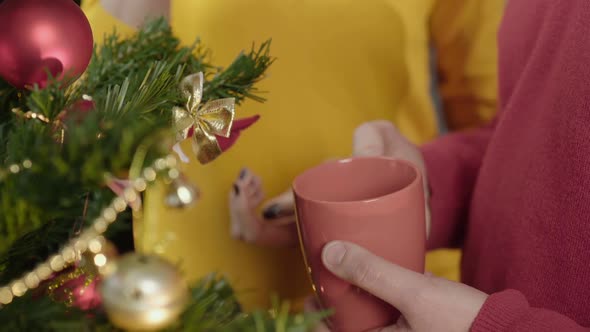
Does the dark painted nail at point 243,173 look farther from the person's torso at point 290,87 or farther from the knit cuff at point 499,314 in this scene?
the knit cuff at point 499,314

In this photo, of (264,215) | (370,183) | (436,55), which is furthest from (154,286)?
(436,55)

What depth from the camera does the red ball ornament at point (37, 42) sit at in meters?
0.32

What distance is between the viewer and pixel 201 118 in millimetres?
390

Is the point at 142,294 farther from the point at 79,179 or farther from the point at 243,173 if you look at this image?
the point at 243,173

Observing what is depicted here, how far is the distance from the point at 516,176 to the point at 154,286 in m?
0.48

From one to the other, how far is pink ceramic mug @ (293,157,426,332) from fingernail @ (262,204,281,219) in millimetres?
162

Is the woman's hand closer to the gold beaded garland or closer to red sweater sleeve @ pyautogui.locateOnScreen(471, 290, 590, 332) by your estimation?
red sweater sleeve @ pyautogui.locateOnScreen(471, 290, 590, 332)

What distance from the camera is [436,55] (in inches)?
38.8

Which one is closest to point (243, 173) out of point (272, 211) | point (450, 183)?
point (272, 211)

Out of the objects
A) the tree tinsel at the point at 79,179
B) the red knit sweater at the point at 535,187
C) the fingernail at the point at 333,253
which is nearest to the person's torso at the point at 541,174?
the red knit sweater at the point at 535,187

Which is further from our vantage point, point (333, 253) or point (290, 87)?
point (290, 87)

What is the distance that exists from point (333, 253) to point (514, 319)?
141 mm

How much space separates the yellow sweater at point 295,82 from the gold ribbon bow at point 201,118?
1.04ft

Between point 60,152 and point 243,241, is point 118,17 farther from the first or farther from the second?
point 60,152
